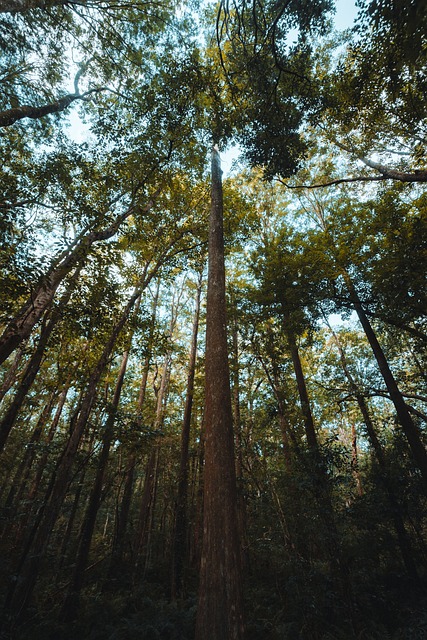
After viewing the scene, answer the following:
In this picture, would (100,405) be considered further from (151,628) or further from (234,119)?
(234,119)

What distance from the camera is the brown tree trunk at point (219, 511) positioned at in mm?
2231

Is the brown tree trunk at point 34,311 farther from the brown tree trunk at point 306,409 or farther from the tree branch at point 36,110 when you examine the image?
the brown tree trunk at point 306,409

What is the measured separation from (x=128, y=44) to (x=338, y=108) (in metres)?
6.76

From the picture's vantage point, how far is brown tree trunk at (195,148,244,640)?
7.32 feet

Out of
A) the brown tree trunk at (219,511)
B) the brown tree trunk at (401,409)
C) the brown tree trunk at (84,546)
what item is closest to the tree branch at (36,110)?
the brown tree trunk at (219,511)

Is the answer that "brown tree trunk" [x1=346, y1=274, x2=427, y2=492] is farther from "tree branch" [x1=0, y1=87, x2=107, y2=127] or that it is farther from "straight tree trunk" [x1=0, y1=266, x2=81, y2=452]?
"tree branch" [x1=0, y1=87, x2=107, y2=127]

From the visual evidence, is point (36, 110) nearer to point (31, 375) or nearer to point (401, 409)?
point (31, 375)

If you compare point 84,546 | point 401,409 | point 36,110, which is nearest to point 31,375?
point 84,546

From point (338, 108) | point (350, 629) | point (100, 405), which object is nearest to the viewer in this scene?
point (350, 629)

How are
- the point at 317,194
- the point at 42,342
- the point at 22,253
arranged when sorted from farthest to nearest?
the point at 317,194, the point at 42,342, the point at 22,253

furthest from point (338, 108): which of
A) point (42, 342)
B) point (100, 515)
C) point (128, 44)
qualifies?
point (100, 515)

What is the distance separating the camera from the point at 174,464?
12633mm

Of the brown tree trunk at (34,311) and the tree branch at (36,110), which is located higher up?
the tree branch at (36,110)

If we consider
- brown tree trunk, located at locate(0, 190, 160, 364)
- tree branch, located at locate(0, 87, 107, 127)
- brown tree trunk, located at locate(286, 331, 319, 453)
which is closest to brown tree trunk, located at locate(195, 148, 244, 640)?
brown tree trunk, located at locate(0, 190, 160, 364)
